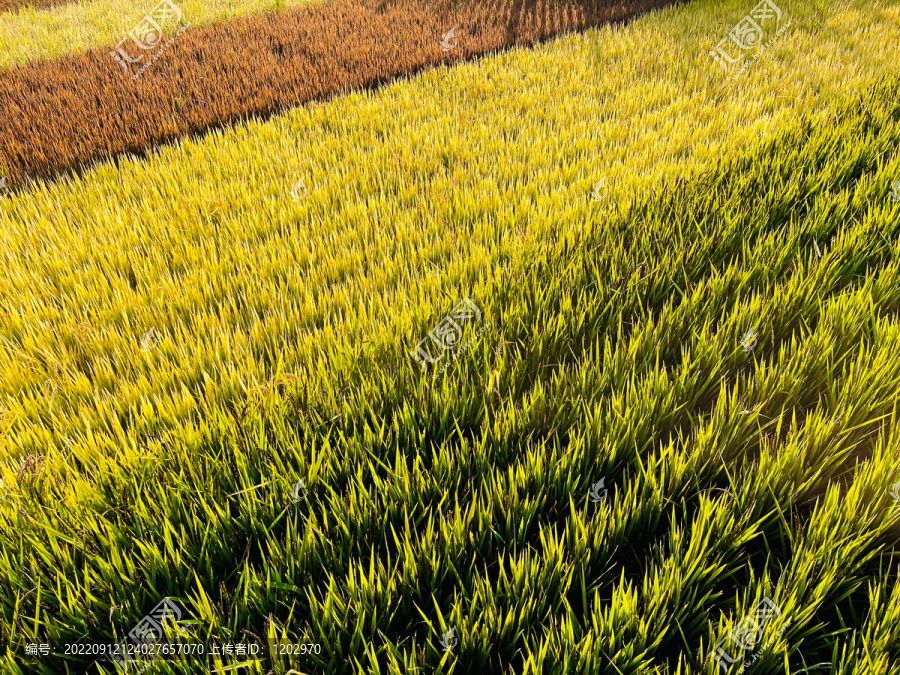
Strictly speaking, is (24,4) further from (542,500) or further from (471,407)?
(542,500)

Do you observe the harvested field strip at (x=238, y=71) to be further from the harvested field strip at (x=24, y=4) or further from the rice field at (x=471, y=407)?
the harvested field strip at (x=24, y=4)

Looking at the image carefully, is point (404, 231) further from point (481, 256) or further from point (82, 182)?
point (82, 182)

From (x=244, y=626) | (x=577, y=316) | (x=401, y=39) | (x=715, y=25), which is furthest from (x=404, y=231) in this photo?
(x=715, y=25)

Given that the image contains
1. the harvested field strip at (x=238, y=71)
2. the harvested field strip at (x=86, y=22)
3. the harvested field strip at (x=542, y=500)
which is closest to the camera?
the harvested field strip at (x=542, y=500)

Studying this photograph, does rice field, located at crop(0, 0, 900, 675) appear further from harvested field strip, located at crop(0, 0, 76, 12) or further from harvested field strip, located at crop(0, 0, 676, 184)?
harvested field strip, located at crop(0, 0, 76, 12)

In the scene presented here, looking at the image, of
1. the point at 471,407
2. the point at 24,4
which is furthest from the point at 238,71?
the point at 24,4

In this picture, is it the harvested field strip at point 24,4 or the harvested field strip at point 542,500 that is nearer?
the harvested field strip at point 542,500

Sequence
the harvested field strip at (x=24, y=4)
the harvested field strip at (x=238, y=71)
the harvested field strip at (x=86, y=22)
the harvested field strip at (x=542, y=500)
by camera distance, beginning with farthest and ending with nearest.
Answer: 1. the harvested field strip at (x=24, y=4)
2. the harvested field strip at (x=86, y=22)
3. the harvested field strip at (x=238, y=71)
4. the harvested field strip at (x=542, y=500)

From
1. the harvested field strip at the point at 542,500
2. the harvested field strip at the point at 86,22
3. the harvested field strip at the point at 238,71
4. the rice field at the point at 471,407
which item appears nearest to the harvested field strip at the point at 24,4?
the harvested field strip at the point at 86,22

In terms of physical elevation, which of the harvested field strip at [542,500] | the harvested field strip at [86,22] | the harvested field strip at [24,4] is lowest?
the harvested field strip at [542,500]
